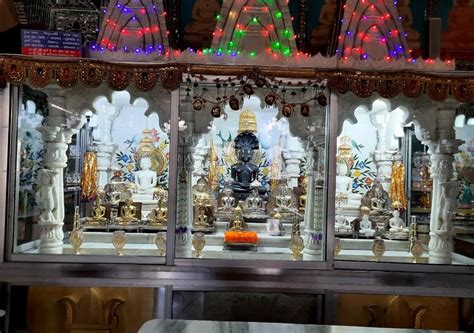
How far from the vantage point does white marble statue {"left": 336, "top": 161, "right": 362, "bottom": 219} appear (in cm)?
396

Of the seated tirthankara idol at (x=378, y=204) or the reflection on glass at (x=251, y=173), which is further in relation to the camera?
the seated tirthankara idol at (x=378, y=204)

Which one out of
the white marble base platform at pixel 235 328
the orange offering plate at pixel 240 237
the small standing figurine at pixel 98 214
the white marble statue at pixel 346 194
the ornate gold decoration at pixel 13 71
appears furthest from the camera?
the white marble statue at pixel 346 194

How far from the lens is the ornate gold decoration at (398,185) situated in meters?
3.98

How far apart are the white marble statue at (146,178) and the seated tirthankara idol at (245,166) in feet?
2.38

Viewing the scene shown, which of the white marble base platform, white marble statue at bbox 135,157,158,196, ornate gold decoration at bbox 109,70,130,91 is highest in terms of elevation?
ornate gold decoration at bbox 109,70,130,91

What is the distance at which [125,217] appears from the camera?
3871mm

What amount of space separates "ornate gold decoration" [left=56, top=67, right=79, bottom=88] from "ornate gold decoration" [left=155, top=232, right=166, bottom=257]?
4.32 ft

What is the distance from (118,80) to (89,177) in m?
1.12

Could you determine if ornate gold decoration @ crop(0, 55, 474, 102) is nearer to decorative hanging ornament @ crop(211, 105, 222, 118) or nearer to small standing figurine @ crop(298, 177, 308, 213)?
decorative hanging ornament @ crop(211, 105, 222, 118)

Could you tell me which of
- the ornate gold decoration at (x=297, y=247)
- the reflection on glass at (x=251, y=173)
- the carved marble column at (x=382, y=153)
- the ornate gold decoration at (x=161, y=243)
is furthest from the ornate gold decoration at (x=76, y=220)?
the carved marble column at (x=382, y=153)

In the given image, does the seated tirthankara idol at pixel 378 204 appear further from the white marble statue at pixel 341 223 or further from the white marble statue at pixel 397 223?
the white marble statue at pixel 341 223

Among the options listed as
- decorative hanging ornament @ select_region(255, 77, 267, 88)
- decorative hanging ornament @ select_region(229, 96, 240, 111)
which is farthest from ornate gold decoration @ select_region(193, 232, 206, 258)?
decorative hanging ornament @ select_region(255, 77, 267, 88)

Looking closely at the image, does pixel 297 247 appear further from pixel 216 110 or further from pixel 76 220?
pixel 76 220

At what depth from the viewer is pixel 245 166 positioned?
4.06m
